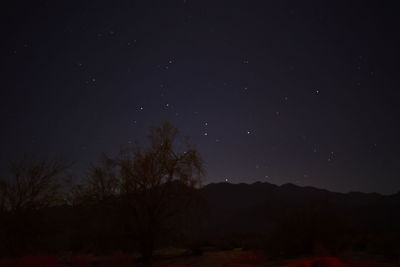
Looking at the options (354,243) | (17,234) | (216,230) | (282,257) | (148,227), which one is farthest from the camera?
(216,230)

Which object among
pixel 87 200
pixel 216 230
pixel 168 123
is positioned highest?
pixel 168 123

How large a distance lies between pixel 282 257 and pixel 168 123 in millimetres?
9132

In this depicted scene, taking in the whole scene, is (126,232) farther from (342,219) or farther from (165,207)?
(342,219)

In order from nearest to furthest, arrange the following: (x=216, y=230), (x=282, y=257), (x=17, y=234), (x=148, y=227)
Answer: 1. (x=17, y=234)
2. (x=148, y=227)
3. (x=282, y=257)
4. (x=216, y=230)

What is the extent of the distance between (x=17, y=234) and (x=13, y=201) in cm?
161

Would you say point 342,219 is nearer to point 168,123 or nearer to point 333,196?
point 168,123

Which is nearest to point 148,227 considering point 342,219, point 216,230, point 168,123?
point 168,123

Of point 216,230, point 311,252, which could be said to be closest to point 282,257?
point 311,252

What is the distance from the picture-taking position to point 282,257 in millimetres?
18031

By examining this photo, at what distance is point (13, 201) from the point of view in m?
16.0

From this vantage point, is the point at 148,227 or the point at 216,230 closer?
the point at 148,227

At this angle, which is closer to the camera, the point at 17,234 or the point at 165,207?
the point at 17,234

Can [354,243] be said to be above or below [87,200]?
below

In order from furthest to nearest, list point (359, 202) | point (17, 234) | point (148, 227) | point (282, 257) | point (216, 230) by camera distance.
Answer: point (359, 202) < point (216, 230) < point (282, 257) < point (148, 227) < point (17, 234)
